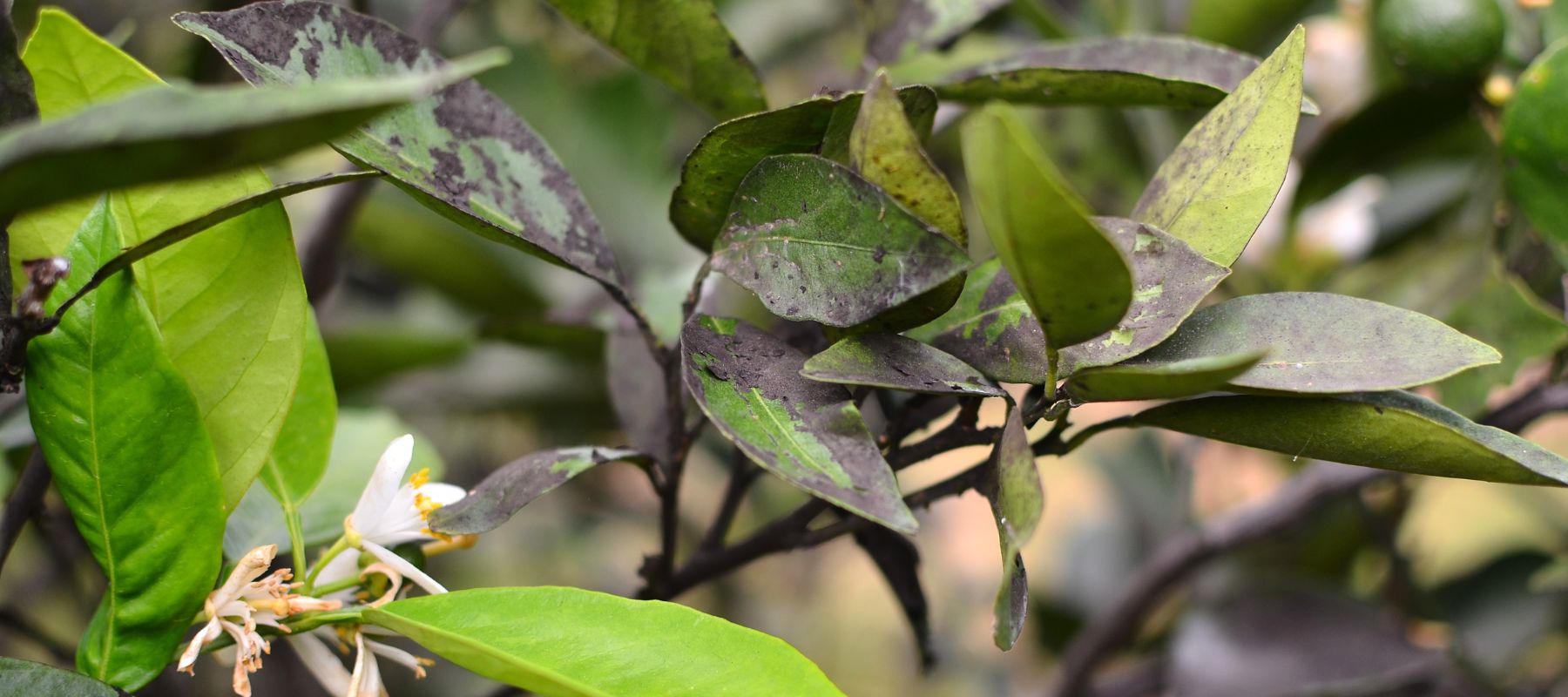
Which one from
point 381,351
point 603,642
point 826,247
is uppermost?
point 826,247

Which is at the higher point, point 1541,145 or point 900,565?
point 1541,145

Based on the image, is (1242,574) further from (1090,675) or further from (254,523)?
(254,523)

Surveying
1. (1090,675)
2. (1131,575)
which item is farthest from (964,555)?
(1090,675)

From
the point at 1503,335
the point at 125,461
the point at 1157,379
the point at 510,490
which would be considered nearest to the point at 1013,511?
the point at 1157,379

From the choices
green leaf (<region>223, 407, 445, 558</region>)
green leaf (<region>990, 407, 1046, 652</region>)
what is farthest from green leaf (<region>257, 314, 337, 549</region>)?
green leaf (<region>990, 407, 1046, 652</region>)

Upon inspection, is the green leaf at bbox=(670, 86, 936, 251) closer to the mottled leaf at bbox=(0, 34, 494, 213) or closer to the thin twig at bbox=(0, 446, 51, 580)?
the mottled leaf at bbox=(0, 34, 494, 213)

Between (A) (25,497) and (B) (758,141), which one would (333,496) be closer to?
(A) (25,497)

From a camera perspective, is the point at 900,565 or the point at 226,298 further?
the point at 900,565
